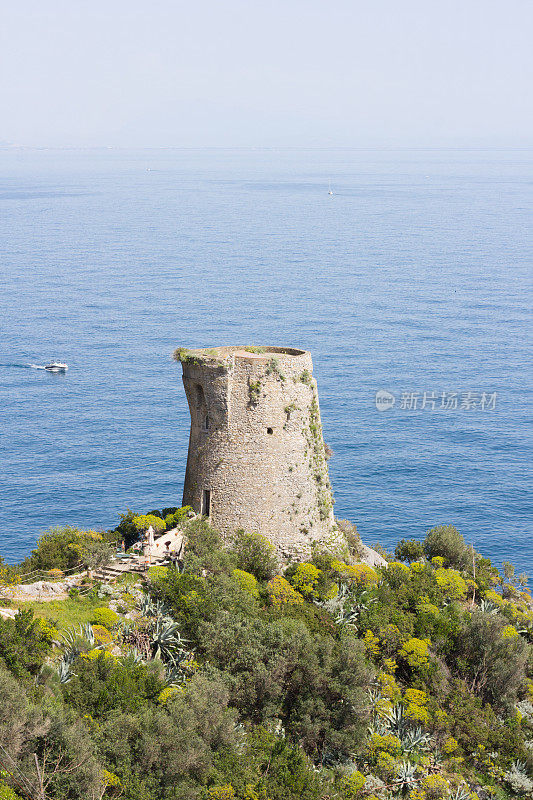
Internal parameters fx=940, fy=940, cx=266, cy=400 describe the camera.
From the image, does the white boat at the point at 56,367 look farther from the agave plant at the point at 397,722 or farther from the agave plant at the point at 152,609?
the agave plant at the point at 397,722

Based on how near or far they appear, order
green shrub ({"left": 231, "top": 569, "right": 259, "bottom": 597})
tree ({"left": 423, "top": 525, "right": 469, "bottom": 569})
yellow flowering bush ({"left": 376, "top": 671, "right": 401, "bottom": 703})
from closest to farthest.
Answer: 1. yellow flowering bush ({"left": 376, "top": 671, "right": 401, "bottom": 703})
2. green shrub ({"left": 231, "top": 569, "right": 259, "bottom": 597})
3. tree ({"left": 423, "top": 525, "right": 469, "bottom": 569})

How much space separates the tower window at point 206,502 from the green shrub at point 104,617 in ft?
26.5

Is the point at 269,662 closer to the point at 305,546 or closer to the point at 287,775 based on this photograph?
the point at 287,775

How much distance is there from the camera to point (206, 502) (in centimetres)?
4369

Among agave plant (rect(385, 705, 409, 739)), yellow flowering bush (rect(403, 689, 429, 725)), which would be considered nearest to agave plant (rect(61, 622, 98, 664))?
agave plant (rect(385, 705, 409, 739))

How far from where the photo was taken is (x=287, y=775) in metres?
30.9

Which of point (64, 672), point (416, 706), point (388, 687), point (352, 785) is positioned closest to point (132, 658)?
point (64, 672)

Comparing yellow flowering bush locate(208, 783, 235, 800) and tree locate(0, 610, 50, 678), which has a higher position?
tree locate(0, 610, 50, 678)

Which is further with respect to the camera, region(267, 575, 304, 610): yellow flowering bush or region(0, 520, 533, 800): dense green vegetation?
region(267, 575, 304, 610): yellow flowering bush

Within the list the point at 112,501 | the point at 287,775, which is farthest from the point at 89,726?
the point at 112,501

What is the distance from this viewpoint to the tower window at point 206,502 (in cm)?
4347

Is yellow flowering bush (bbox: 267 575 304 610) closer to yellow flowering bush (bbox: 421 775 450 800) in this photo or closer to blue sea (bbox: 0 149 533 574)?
yellow flowering bush (bbox: 421 775 450 800)

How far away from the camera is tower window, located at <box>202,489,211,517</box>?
1711 inches

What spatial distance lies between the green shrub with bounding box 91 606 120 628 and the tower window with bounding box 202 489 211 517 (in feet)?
26.5
